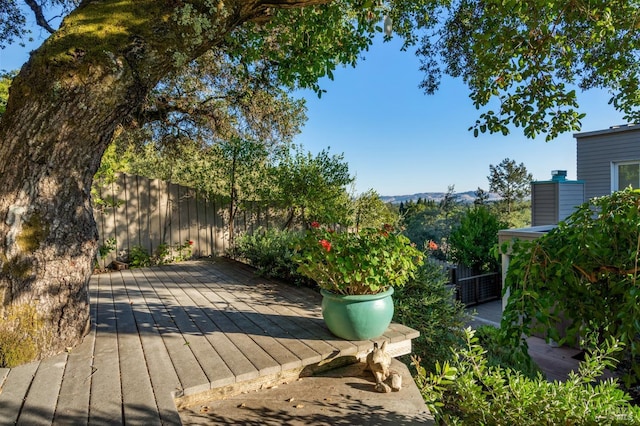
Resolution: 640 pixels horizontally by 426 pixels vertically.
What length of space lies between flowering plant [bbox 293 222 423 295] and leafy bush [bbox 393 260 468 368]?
3.80ft

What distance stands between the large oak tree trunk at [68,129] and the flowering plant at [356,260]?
1.65 meters

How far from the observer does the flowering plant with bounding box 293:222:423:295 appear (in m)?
2.64

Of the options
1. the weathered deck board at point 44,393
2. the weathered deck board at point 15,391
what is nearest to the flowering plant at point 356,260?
the weathered deck board at point 44,393

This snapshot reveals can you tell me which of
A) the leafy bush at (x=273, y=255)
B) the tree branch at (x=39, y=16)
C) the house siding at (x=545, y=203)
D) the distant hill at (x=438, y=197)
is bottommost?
the leafy bush at (x=273, y=255)

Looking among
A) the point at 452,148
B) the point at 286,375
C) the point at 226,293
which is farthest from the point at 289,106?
Result: the point at 452,148

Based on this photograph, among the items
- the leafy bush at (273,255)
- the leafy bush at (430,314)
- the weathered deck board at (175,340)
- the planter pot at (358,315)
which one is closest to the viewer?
the weathered deck board at (175,340)

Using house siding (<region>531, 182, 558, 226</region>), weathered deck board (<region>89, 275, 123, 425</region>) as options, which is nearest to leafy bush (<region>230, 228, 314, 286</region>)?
weathered deck board (<region>89, 275, 123, 425</region>)

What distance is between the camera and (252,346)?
262 cm

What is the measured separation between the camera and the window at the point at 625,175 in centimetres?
771

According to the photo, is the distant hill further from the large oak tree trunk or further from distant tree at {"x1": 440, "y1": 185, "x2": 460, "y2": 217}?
the large oak tree trunk

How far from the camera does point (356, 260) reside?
8.73 ft

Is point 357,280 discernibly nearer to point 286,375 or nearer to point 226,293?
point 286,375

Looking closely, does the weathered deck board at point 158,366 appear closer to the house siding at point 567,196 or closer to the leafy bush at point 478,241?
the house siding at point 567,196

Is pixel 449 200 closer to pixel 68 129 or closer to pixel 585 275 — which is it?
pixel 585 275
